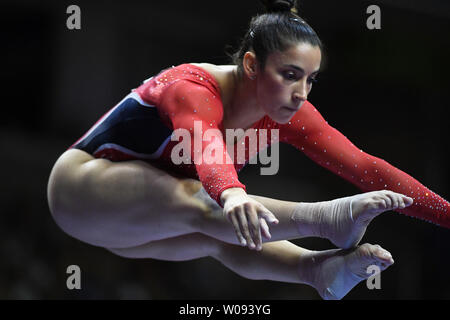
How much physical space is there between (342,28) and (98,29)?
5.65 ft

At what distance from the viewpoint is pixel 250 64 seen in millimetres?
1795

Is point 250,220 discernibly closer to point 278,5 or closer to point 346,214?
point 346,214

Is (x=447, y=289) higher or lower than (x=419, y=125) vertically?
lower

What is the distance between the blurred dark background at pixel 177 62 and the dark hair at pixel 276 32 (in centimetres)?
215

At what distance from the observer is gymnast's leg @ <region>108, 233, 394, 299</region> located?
1.66m

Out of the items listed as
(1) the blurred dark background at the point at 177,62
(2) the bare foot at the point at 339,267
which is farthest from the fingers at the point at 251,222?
(1) the blurred dark background at the point at 177,62

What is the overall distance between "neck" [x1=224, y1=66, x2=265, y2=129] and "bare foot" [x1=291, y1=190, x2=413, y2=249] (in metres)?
0.38

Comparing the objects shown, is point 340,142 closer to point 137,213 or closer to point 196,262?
point 137,213

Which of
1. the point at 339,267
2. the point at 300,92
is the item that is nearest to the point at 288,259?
the point at 339,267

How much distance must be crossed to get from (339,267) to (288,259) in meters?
0.26

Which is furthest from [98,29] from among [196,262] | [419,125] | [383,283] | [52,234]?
[383,283]

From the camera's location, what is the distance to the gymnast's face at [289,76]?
1.70 meters

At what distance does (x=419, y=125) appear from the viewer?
172 inches

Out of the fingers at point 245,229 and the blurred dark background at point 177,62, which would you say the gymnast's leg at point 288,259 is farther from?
the blurred dark background at point 177,62
